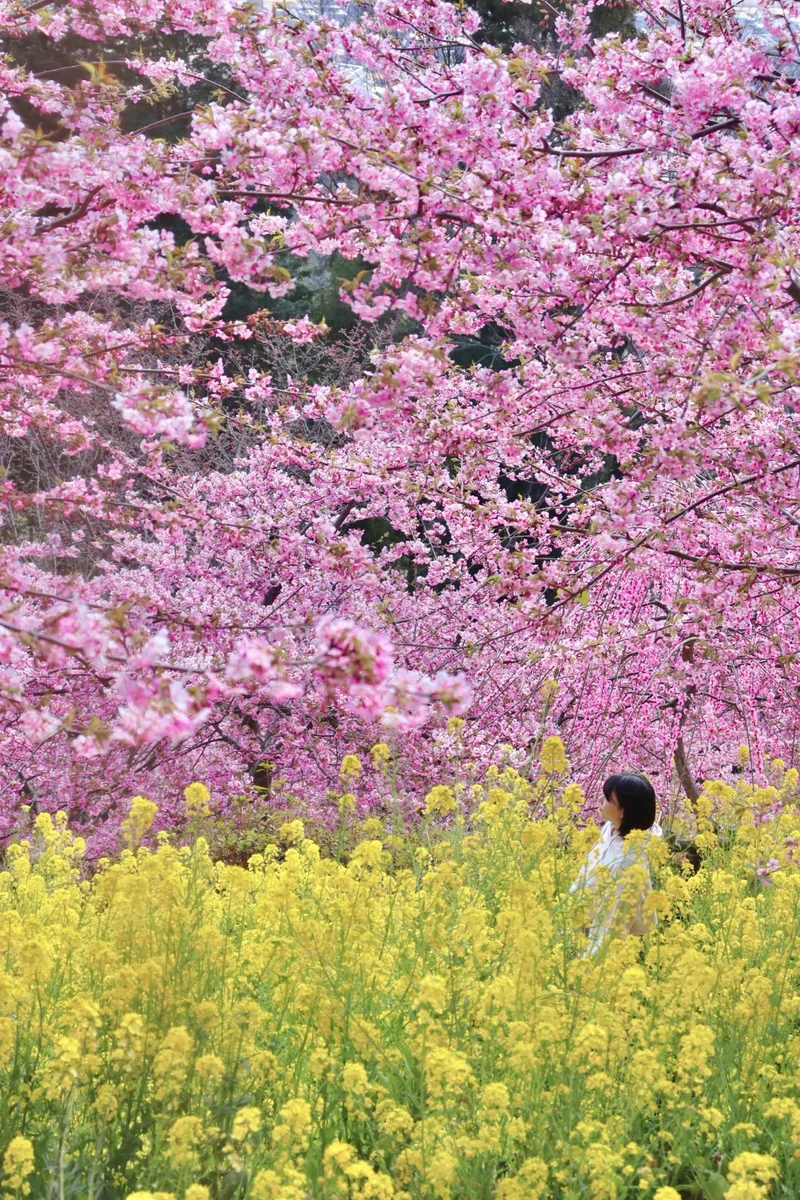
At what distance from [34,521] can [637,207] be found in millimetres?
16334

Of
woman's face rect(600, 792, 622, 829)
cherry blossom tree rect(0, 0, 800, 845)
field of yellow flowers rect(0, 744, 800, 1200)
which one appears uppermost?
cherry blossom tree rect(0, 0, 800, 845)

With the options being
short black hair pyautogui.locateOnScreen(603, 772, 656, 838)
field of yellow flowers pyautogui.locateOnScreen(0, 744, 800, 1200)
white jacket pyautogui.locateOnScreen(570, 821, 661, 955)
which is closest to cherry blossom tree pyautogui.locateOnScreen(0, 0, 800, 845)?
short black hair pyautogui.locateOnScreen(603, 772, 656, 838)

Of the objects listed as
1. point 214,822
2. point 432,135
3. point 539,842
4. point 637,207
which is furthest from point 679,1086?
point 214,822

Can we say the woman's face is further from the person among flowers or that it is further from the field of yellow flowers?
the field of yellow flowers

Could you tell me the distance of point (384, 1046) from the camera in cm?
432

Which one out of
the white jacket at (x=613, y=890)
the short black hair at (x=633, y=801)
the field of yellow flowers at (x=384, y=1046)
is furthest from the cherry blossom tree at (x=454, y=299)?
the field of yellow flowers at (x=384, y=1046)

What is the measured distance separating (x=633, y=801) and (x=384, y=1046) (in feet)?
6.91

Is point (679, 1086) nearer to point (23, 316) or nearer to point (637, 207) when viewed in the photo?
point (637, 207)

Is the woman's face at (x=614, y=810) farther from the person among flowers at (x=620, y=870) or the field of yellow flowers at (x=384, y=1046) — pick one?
the field of yellow flowers at (x=384, y=1046)

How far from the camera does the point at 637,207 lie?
478 cm

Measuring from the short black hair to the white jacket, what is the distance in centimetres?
12

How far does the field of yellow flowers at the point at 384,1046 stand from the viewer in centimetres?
322

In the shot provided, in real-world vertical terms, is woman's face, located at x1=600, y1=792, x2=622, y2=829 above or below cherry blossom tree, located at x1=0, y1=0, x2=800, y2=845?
below

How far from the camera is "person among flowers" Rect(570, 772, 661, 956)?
15.4ft
